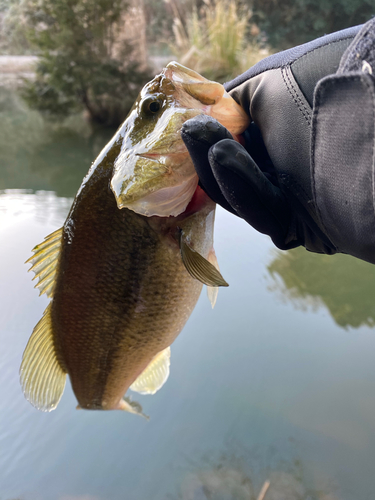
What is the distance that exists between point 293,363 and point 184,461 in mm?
900

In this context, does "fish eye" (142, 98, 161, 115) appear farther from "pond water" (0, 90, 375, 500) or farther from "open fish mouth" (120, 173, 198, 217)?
"pond water" (0, 90, 375, 500)

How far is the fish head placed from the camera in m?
1.01

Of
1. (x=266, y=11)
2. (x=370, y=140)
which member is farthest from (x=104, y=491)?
(x=266, y=11)

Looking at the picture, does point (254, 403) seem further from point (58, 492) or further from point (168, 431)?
point (58, 492)

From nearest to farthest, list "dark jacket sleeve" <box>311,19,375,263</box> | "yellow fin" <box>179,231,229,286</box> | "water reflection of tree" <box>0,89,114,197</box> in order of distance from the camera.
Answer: "dark jacket sleeve" <box>311,19,375,263</box>, "yellow fin" <box>179,231,229,286</box>, "water reflection of tree" <box>0,89,114,197</box>

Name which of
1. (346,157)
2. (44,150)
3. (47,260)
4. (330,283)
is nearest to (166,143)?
(346,157)

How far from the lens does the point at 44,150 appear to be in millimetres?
7059

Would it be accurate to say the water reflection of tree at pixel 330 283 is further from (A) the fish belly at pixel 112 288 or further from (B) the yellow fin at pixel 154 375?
(A) the fish belly at pixel 112 288

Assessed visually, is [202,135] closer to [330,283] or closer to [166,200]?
[166,200]

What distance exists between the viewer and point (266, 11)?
1603 cm

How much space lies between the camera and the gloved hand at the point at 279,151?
34.8 inches

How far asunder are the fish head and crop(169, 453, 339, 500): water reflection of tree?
4.77 ft

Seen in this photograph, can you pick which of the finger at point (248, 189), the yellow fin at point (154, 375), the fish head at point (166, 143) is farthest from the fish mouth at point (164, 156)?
the yellow fin at point (154, 375)

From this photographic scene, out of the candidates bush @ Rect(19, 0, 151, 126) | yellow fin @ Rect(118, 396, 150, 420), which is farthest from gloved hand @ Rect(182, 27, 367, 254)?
bush @ Rect(19, 0, 151, 126)
